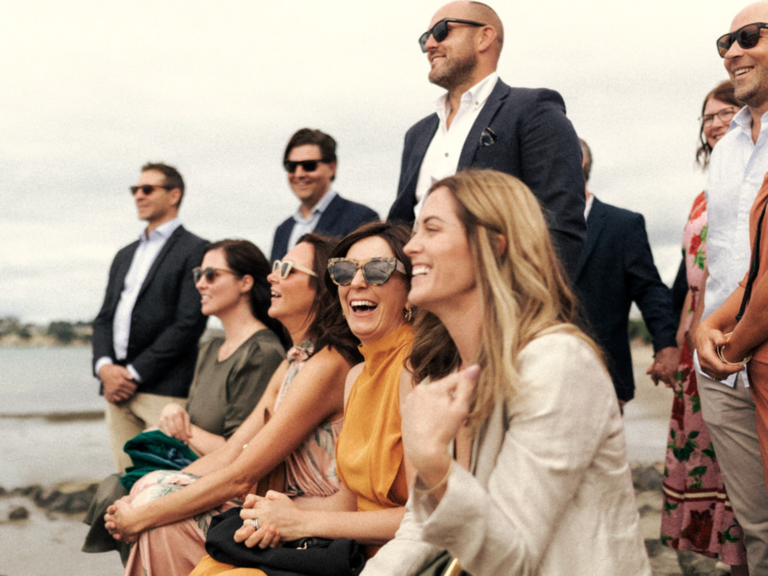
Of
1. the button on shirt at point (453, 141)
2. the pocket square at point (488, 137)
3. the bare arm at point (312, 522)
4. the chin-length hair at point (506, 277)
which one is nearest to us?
the chin-length hair at point (506, 277)

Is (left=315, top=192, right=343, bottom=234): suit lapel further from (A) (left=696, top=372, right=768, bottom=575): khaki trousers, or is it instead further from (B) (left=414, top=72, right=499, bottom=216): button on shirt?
(A) (left=696, top=372, right=768, bottom=575): khaki trousers

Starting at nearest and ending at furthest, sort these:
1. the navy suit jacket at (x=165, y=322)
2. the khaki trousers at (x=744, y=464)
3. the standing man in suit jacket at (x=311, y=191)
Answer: the khaki trousers at (x=744, y=464), the standing man in suit jacket at (x=311, y=191), the navy suit jacket at (x=165, y=322)

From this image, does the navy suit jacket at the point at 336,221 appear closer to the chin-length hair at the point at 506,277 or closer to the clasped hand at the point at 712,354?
the clasped hand at the point at 712,354

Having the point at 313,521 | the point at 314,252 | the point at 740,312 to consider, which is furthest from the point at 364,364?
the point at 740,312

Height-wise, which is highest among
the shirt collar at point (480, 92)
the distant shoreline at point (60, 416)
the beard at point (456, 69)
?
the beard at point (456, 69)

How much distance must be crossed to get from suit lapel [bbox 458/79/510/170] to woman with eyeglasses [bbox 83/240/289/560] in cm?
142

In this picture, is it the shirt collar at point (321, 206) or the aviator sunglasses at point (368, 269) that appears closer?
the aviator sunglasses at point (368, 269)

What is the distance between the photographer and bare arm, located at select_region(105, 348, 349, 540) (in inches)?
115

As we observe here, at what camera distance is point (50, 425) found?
14.5 meters

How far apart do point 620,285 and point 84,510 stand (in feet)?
17.2

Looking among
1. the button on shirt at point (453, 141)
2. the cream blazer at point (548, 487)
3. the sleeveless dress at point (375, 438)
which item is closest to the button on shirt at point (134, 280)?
the button on shirt at point (453, 141)

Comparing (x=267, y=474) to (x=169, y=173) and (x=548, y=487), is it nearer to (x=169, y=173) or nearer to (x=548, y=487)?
(x=548, y=487)

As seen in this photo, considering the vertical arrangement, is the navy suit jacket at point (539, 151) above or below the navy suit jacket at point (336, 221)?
above

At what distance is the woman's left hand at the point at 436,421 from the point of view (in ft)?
4.98
